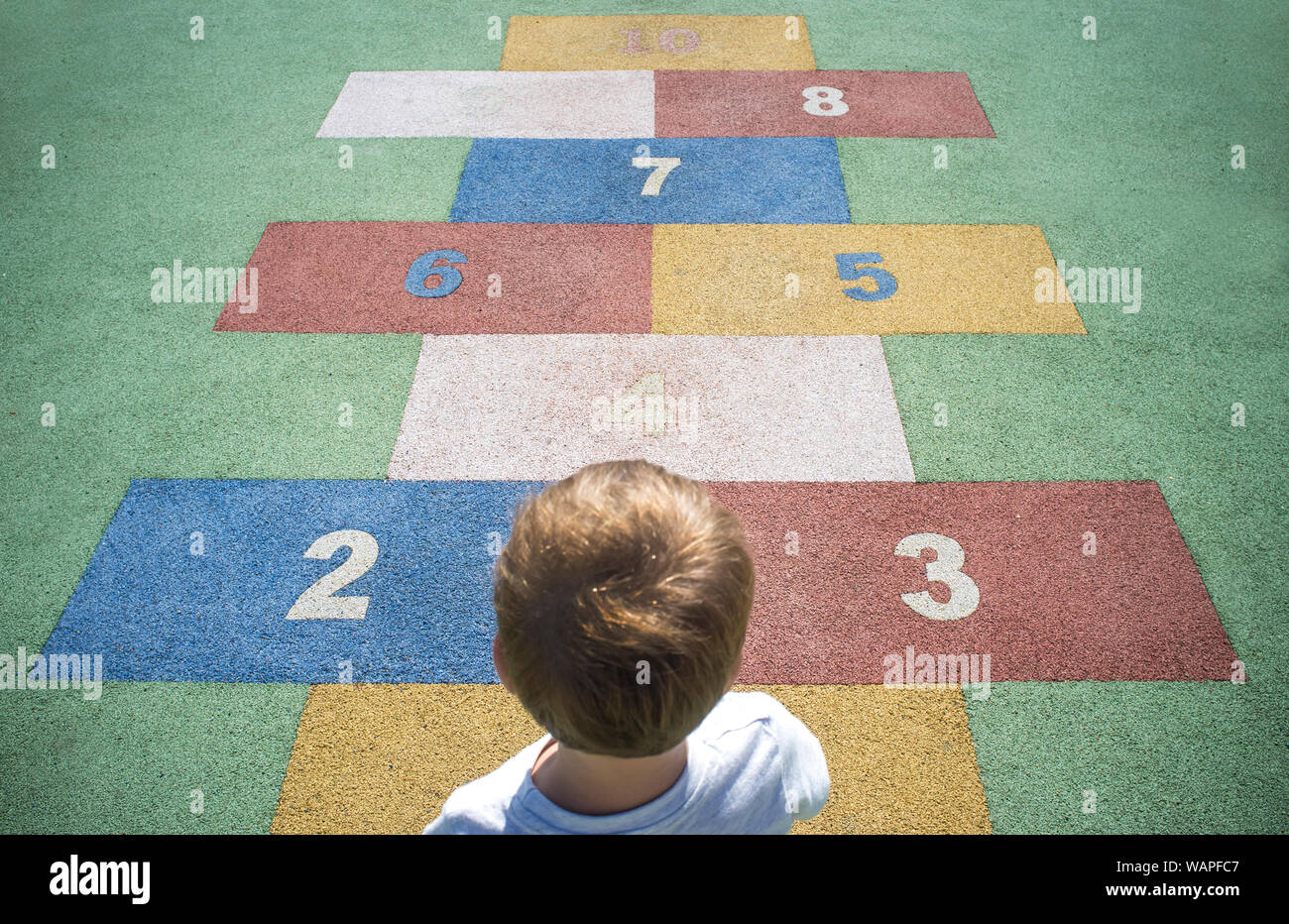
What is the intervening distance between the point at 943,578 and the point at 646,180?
3.36 meters

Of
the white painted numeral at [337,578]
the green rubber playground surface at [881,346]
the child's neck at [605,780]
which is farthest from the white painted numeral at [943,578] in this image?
the child's neck at [605,780]

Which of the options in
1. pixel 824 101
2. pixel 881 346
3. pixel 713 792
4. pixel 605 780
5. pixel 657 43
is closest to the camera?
pixel 605 780

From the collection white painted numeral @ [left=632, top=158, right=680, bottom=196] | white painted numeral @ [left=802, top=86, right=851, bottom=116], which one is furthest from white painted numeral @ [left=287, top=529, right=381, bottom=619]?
white painted numeral @ [left=802, top=86, right=851, bottom=116]

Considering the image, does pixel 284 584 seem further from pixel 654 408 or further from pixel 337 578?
pixel 654 408

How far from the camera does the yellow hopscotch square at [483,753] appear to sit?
2.83 meters

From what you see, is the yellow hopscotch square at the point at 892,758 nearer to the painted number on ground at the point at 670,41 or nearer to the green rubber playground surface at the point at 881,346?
the green rubber playground surface at the point at 881,346

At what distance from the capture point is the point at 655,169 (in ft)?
19.0

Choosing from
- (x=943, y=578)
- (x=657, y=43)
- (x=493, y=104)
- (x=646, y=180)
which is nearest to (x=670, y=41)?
(x=657, y=43)

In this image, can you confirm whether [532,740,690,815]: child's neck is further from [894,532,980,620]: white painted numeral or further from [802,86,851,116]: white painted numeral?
[802,86,851,116]: white painted numeral

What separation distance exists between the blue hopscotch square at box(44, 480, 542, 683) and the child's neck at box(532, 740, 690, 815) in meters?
1.87

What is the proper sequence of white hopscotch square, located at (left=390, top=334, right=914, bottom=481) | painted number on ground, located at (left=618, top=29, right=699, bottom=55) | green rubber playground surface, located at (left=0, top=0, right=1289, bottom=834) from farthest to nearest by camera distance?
1. painted number on ground, located at (left=618, top=29, right=699, bottom=55)
2. white hopscotch square, located at (left=390, top=334, right=914, bottom=481)
3. green rubber playground surface, located at (left=0, top=0, right=1289, bottom=834)

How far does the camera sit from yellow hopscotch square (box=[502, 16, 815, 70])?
6.91 meters

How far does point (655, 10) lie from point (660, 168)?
278 centimetres
